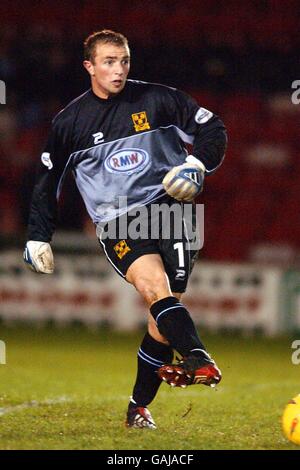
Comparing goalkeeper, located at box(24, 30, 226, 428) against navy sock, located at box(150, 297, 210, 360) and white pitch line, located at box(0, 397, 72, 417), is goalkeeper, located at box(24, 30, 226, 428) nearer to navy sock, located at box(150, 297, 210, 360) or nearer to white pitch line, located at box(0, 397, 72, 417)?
navy sock, located at box(150, 297, 210, 360)

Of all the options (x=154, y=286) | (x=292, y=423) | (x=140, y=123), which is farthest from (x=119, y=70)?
(x=292, y=423)

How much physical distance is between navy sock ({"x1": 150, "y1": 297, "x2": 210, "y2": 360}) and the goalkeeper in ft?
0.80

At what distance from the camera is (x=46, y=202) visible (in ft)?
20.7

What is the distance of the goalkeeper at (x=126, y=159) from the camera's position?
6070mm

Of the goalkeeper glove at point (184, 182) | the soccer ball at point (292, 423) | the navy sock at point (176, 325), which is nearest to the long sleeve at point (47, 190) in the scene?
the goalkeeper glove at point (184, 182)

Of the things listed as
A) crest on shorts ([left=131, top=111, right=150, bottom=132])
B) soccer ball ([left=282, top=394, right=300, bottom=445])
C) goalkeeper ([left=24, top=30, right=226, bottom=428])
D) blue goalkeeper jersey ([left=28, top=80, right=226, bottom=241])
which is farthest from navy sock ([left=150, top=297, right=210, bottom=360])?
crest on shorts ([left=131, top=111, right=150, bottom=132])

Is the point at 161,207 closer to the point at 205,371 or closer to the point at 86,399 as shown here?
the point at 205,371

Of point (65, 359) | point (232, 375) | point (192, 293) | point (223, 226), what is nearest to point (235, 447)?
point (232, 375)

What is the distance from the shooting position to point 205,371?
210 inches

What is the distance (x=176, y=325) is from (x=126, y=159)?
1.13 m

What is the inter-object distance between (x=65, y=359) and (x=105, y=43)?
17.5 ft

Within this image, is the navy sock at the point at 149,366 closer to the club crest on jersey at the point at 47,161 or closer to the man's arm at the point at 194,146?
the man's arm at the point at 194,146

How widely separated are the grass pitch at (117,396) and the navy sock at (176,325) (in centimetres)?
53

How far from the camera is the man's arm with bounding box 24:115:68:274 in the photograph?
246 inches
